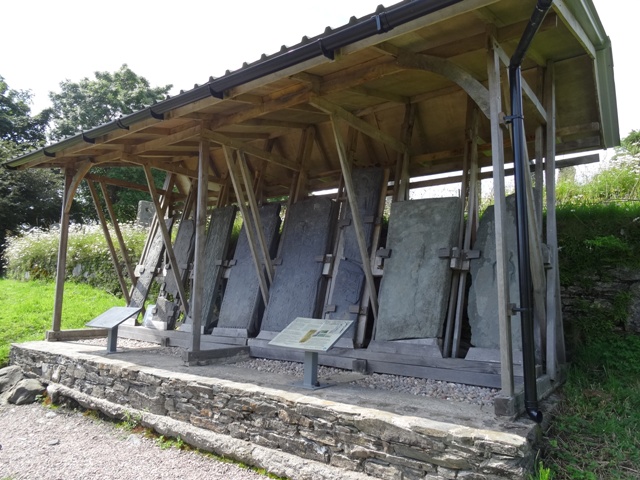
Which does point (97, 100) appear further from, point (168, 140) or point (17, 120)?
point (168, 140)

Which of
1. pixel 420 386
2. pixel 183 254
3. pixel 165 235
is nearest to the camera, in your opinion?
pixel 420 386

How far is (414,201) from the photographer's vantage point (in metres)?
4.97

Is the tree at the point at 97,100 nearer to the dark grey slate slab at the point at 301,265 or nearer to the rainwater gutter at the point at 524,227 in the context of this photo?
the dark grey slate slab at the point at 301,265

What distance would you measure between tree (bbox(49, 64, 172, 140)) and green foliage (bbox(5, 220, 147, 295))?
1236 centimetres

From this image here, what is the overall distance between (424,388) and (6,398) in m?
4.79

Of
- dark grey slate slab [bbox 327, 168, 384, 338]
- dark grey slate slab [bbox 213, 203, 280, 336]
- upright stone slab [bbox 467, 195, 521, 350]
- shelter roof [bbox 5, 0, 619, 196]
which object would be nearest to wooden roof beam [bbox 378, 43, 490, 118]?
shelter roof [bbox 5, 0, 619, 196]

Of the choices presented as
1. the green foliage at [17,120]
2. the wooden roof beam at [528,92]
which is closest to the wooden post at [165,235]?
the wooden roof beam at [528,92]

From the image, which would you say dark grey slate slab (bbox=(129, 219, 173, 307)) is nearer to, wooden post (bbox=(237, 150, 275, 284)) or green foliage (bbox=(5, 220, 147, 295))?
green foliage (bbox=(5, 220, 147, 295))

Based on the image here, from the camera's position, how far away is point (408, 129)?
5.48 metres

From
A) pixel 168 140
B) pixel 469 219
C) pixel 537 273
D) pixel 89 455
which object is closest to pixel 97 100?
pixel 168 140

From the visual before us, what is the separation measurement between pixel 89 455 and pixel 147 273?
422 centimetres

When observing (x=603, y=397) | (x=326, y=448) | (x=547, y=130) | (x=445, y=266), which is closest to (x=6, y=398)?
(x=326, y=448)

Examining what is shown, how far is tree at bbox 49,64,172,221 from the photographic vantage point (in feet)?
74.0

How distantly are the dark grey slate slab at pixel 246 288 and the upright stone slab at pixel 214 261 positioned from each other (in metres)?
0.23
